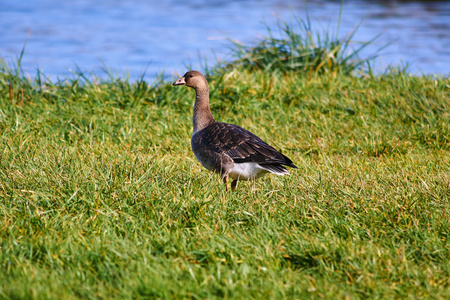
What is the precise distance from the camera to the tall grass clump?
31.4 ft

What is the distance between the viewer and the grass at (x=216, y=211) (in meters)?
3.46

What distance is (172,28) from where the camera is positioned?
68.0ft

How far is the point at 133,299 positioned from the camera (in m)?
3.28

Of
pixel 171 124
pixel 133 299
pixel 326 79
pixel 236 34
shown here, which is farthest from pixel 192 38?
pixel 133 299

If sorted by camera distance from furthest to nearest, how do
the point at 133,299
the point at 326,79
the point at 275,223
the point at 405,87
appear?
the point at 326,79 < the point at 405,87 < the point at 275,223 < the point at 133,299

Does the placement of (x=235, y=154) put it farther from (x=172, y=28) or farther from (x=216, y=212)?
(x=172, y=28)

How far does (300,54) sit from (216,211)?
5.81 metres

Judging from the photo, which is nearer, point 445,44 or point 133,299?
point 133,299

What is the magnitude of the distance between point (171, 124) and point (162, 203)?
2964mm

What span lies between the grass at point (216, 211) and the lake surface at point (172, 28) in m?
2.84

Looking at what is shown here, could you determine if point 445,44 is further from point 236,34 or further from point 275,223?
point 275,223

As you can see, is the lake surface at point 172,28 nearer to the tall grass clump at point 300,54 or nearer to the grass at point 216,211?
the tall grass clump at point 300,54

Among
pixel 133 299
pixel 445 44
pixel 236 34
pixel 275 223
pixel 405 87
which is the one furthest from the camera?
pixel 236 34

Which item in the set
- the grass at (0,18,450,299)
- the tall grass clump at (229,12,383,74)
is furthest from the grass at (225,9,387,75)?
Result: the grass at (0,18,450,299)
